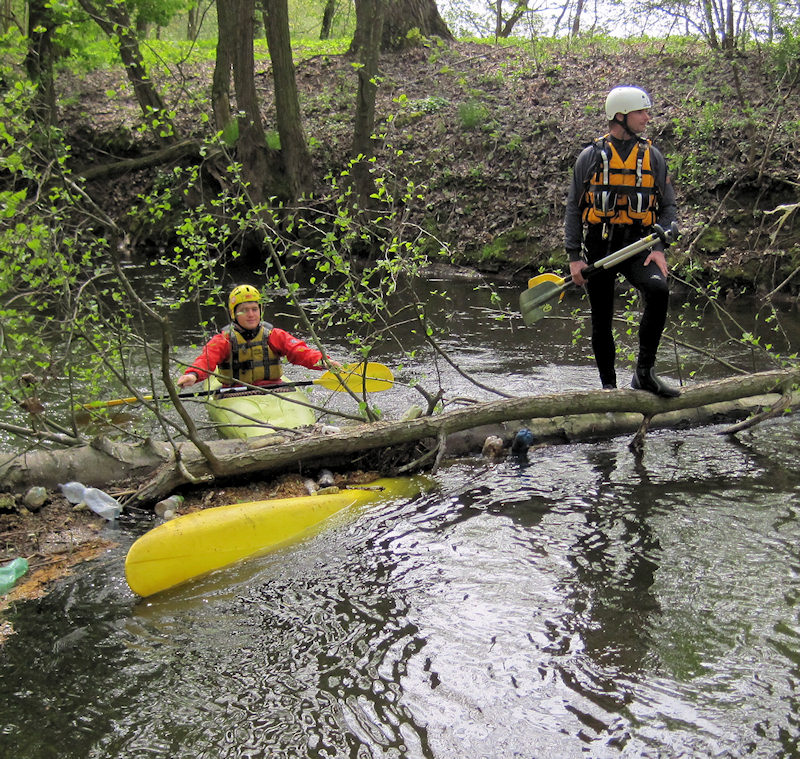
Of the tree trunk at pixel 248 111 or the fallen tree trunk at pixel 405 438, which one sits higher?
the tree trunk at pixel 248 111

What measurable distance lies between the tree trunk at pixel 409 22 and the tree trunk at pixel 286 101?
5551 mm

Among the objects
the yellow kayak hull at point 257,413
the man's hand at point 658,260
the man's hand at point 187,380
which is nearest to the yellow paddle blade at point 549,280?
the man's hand at point 658,260

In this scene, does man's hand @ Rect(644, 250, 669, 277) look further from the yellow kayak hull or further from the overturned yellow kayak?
the yellow kayak hull

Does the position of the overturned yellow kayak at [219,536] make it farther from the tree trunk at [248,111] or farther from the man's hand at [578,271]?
the tree trunk at [248,111]

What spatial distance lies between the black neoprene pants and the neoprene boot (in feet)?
0.13

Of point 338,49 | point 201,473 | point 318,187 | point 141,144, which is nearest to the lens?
point 201,473

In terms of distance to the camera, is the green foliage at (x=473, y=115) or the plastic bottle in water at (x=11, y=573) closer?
the plastic bottle in water at (x=11, y=573)

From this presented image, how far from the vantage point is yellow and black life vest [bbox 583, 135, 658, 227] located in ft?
16.4

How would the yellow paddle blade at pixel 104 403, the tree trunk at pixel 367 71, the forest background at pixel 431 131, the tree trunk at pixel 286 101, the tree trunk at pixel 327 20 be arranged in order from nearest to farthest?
the yellow paddle blade at pixel 104 403, the forest background at pixel 431 131, the tree trunk at pixel 286 101, the tree trunk at pixel 367 71, the tree trunk at pixel 327 20

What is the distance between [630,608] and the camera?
3.44m

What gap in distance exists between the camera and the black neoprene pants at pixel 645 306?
502 cm

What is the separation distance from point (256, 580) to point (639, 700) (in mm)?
1990

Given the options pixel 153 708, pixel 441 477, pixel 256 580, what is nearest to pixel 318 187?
pixel 441 477

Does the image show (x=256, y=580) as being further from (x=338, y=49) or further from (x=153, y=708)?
(x=338, y=49)
